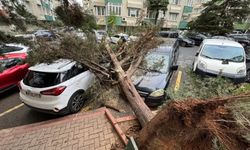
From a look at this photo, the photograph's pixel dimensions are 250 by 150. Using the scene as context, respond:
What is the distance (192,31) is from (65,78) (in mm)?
21869

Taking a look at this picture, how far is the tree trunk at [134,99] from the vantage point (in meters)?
3.09

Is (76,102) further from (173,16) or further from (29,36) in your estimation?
(173,16)

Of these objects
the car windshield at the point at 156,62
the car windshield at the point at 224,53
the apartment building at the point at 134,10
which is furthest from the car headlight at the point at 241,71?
the apartment building at the point at 134,10

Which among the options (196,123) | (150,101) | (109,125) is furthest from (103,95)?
(196,123)

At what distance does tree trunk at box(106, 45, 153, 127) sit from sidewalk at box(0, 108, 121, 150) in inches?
30.2

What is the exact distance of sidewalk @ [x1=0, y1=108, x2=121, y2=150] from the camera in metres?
3.36

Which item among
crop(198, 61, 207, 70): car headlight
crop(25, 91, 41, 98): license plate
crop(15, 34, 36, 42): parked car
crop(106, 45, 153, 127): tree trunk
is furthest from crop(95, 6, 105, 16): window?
crop(25, 91, 41, 98): license plate

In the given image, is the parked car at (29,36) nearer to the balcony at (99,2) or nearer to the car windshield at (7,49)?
the car windshield at (7,49)

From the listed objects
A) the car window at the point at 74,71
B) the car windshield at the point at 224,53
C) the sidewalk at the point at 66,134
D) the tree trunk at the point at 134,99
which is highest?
the car windshield at the point at 224,53

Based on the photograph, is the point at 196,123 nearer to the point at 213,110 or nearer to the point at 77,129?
the point at 213,110

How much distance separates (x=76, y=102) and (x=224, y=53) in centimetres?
651

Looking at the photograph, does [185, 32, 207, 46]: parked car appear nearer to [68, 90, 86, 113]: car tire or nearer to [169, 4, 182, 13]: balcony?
[169, 4, 182, 13]: balcony

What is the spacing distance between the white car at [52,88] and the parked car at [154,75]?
1934 millimetres

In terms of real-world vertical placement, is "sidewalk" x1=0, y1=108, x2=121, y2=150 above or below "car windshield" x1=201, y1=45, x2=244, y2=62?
below
